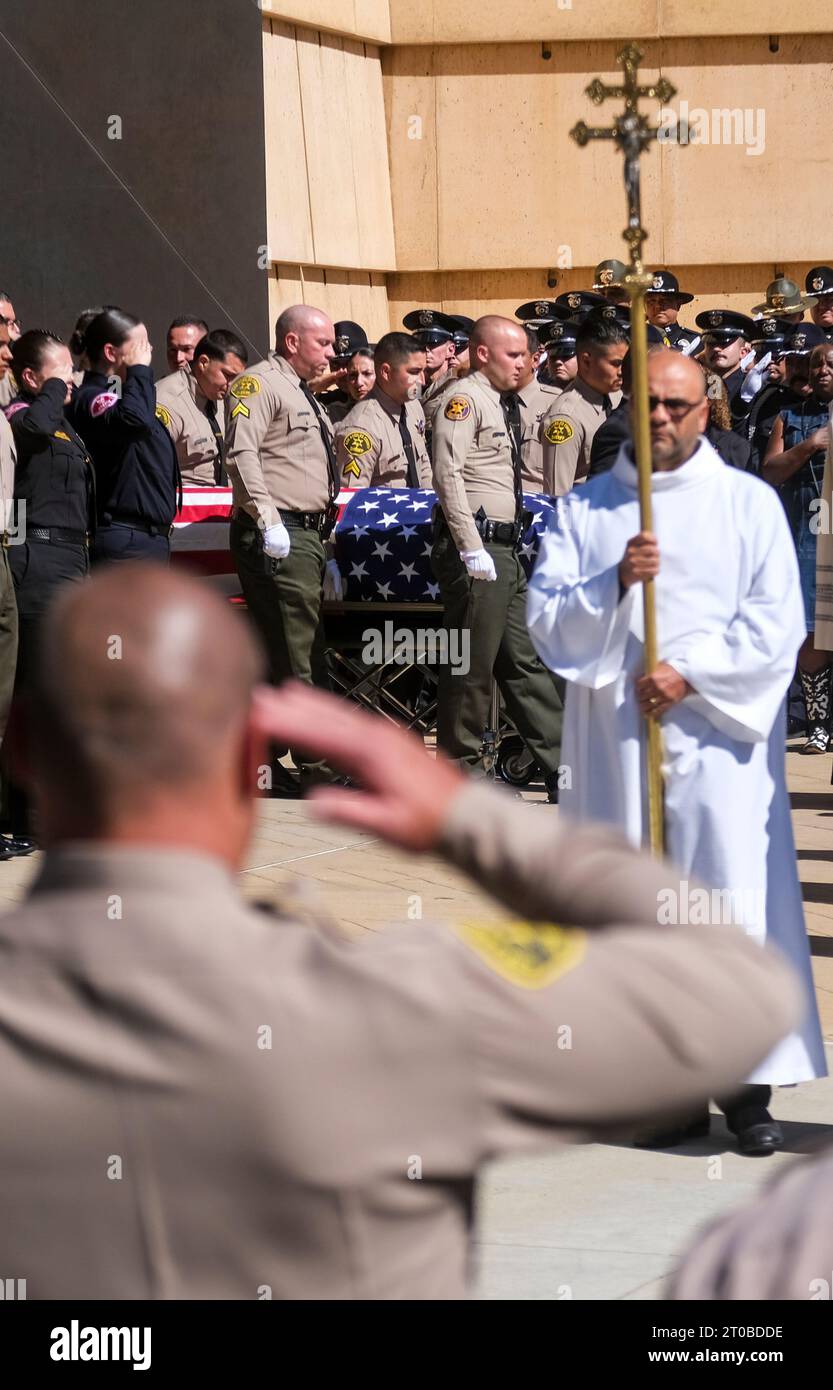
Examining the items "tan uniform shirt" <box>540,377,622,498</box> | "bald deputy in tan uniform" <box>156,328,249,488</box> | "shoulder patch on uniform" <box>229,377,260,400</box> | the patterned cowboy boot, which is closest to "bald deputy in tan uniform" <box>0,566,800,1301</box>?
"shoulder patch on uniform" <box>229,377,260,400</box>

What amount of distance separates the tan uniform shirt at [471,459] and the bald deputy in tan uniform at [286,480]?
2.01 feet

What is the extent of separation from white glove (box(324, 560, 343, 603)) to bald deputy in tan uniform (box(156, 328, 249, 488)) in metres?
0.84

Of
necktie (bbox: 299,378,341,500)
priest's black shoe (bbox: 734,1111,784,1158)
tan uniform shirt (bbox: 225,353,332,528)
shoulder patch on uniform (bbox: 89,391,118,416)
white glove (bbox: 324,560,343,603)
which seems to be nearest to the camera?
priest's black shoe (bbox: 734,1111,784,1158)

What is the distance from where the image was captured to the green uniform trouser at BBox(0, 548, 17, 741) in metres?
8.04

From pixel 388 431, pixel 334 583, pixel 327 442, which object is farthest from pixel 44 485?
pixel 388 431

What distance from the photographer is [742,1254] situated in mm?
1448

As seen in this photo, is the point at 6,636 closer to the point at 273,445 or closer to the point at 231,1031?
the point at 273,445

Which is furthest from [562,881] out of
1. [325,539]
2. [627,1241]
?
[325,539]

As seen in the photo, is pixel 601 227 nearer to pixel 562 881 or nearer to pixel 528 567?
pixel 528 567

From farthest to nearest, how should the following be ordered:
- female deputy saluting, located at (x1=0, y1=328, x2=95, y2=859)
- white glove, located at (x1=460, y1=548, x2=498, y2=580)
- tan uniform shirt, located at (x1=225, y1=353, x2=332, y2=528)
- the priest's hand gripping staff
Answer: tan uniform shirt, located at (x1=225, y1=353, x2=332, y2=528) < white glove, located at (x1=460, y1=548, x2=498, y2=580) < female deputy saluting, located at (x1=0, y1=328, x2=95, y2=859) < the priest's hand gripping staff

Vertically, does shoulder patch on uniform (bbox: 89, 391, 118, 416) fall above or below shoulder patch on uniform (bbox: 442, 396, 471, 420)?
above

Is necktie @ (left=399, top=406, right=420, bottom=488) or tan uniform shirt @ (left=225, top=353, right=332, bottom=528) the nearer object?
tan uniform shirt @ (left=225, top=353, right=332, bottom=528)

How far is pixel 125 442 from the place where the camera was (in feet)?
28.5

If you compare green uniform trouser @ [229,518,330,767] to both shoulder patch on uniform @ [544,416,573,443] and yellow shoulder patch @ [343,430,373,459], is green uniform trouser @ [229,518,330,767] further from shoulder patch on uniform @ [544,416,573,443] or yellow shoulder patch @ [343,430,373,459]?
shoulder patch on uniform @ [544,416,573,443]
